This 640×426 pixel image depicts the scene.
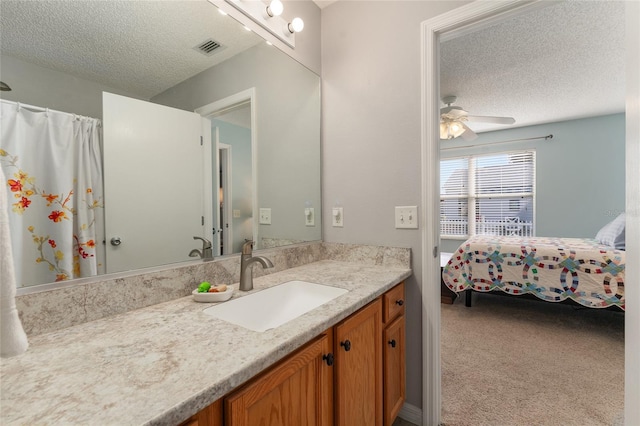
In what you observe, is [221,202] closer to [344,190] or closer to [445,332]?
[344,190]

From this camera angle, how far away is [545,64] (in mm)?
2617

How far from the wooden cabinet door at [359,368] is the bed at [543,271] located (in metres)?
2.28

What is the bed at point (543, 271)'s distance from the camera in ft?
8.03

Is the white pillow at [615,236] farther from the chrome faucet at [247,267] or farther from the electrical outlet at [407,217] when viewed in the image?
the chrome faucet at [247,267]

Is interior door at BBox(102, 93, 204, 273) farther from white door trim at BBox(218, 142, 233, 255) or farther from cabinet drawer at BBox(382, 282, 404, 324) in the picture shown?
cabinet drawer at BBox(382, 282, 404, 324)

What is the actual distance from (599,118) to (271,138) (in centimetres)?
500

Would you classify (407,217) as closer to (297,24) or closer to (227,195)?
(227,195)

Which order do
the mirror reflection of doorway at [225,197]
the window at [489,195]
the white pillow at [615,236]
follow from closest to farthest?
the mirror reflection of doorway at [225,197] < the white pillow at [615,236] < the window at [489,195]

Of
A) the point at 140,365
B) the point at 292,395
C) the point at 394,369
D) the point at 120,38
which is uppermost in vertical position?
the point at 120,38

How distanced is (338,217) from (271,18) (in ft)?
3.79

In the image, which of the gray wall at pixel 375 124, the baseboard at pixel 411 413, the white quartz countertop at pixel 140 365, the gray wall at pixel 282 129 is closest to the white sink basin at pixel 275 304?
the white quartz countertop at pixel 140 365

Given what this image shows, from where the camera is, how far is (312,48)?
5.92ft

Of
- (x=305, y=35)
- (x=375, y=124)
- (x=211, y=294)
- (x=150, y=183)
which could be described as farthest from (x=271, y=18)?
(x=211, y=294)

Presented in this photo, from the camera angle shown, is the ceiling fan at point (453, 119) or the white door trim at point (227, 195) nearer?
the white door trim at point (227, 195)
